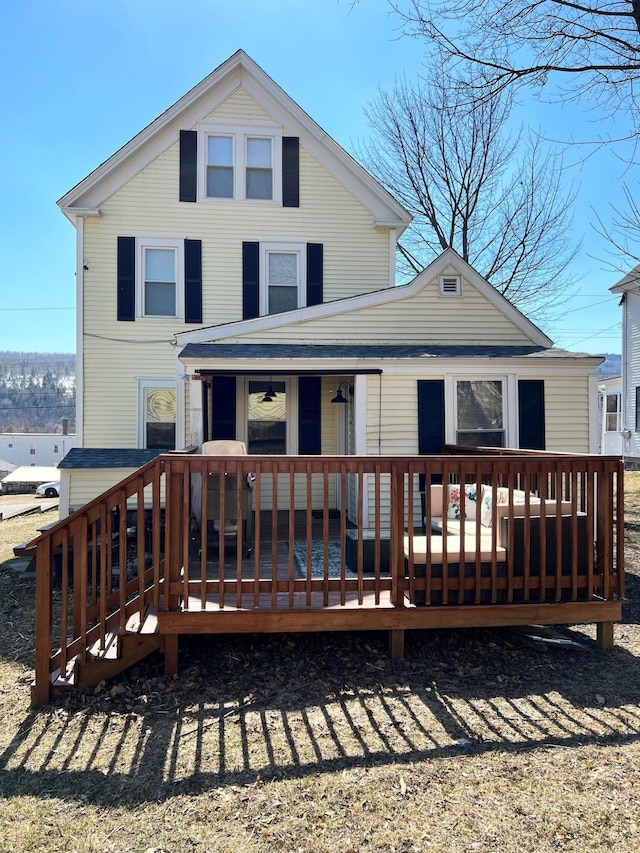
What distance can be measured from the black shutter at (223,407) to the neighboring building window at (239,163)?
3.76m

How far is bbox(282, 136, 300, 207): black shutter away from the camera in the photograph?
10359 millimetres

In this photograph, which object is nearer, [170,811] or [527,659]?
[170,811]

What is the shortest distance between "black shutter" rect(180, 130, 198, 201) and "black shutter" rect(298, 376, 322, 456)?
4239 mm

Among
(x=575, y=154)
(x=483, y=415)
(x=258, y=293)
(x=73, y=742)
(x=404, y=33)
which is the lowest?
(x=73, y=742)

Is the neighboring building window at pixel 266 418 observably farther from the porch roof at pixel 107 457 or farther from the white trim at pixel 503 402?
the white trim at pixel 503 402

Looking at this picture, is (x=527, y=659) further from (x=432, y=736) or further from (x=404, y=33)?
(x=404, y=33)

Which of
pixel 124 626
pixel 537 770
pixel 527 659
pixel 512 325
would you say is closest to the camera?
pixel 537 770

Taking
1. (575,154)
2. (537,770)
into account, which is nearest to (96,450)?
(537,770)

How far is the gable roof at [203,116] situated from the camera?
980cm

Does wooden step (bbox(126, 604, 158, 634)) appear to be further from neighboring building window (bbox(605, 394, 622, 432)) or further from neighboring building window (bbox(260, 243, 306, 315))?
neighboring building window (bbox(605, 394, 622, 432))

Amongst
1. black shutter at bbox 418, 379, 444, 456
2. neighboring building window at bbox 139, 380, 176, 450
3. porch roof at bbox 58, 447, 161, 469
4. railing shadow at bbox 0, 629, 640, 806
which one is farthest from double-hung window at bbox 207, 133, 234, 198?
railing shadow at bbox 0, 629, 640, 806

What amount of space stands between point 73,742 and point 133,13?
11.9m

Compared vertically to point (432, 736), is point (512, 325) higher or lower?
higher

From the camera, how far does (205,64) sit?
1078 cm
